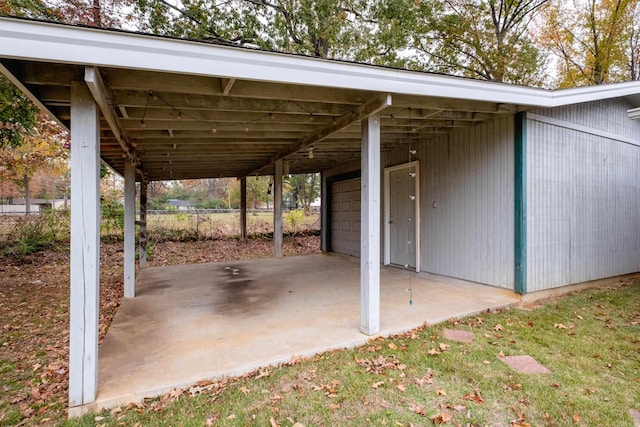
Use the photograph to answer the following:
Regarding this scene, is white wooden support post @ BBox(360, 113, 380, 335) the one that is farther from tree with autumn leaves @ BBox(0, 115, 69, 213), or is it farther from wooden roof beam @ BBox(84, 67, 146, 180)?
tree with autumn leaves @ BBox(0, 115, 69, 213)

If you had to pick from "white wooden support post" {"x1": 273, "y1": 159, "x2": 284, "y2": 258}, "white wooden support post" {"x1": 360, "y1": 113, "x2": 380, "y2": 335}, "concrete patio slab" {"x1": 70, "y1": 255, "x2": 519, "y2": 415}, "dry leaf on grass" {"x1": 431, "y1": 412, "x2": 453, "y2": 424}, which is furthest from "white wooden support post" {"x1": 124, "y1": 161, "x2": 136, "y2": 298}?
"dry leaf on grass" {"x1": 431, "y1": 412, "x2": 453, "y2": 424}

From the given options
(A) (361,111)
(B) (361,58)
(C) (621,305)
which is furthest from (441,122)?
(B) (361,58)

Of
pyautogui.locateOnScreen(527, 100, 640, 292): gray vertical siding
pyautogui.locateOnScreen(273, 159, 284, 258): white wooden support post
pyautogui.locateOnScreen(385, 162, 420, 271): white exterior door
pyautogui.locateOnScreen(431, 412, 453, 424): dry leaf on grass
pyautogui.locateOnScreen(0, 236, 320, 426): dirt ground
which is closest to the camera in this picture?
pyautogui.locateOnScreen(431, 412, 453, 424): dry leaf on grass

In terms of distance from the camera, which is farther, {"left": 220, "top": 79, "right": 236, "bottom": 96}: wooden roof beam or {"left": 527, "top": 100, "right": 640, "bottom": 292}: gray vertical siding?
{"left": 527, "top": 100, "right": 640, "bottom": 292}: gray vertical siding

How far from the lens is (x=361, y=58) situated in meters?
11.9

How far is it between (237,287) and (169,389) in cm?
317

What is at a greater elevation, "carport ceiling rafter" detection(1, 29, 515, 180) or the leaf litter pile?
"carport ceiling rafter" detection(1, 29, 515, 180)

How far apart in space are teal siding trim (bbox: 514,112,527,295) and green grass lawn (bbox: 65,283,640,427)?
45.6 inches

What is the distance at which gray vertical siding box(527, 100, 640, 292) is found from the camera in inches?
185

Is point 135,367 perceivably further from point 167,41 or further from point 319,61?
point 319,61

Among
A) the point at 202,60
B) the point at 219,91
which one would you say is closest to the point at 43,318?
the point at 219,91

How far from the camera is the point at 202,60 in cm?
239

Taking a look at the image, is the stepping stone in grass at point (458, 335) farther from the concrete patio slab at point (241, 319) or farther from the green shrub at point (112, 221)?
the green shrub at point (112, 221)

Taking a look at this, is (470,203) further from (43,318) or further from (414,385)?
(43,318)
